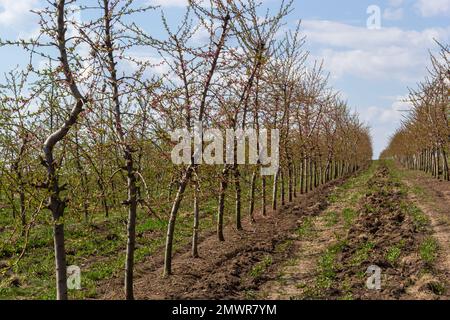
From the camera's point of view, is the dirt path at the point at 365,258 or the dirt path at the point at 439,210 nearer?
the dirt path at the point at 365,258

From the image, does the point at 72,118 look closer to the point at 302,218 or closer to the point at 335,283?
the point at 335,283

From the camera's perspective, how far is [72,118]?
21.6 ft

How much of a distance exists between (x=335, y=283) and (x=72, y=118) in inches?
219

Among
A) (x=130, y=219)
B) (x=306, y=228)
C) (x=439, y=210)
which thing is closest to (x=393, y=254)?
(x=306, y=228)

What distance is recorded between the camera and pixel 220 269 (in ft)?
32.4

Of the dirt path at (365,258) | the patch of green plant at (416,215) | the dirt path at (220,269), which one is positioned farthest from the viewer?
the patch of green plant at (416,215)

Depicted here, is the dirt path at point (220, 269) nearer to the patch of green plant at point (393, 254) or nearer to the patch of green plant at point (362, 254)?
the patch of green plant at point (362, 254)

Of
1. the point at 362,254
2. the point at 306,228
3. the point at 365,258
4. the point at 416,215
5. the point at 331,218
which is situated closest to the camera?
the point at 365,258

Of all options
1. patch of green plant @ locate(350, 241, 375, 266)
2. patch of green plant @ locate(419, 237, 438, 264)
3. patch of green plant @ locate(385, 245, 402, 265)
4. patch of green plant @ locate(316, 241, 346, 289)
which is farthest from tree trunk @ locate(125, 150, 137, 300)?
patch of green plant @ locate(419, 237, 438, 264)

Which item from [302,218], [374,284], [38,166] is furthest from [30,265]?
[302,218]

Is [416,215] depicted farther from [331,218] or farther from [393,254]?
[393,254]

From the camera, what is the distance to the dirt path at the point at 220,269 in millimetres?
8453

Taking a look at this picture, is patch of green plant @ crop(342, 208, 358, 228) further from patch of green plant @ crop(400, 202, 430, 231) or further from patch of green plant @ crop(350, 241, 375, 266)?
patch of green plant @ crop(350, 241, 375, 266)

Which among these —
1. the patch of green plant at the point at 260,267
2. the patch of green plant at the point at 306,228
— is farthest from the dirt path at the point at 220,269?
the patch of green plant at the point at 306,228
